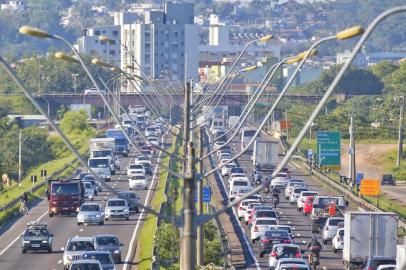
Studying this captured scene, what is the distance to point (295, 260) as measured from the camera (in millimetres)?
43219

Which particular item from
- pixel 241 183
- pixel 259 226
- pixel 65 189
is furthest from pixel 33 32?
pixel 241 183

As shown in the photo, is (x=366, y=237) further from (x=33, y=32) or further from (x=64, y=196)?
(x=33, y=32)

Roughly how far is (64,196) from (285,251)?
75.6 ft

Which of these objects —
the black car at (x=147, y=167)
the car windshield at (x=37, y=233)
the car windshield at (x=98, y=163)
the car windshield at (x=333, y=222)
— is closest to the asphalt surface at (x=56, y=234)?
the car windshield at (x=37, y=233)

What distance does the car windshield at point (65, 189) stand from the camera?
6844 centimetres

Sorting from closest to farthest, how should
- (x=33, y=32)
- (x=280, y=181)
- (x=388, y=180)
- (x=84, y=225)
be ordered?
(x=33, y=32) → (x=84, y=225) → (x=280, y=181) → (x=388, y=180)

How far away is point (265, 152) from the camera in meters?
98.6

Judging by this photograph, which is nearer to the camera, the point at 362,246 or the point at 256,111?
the point at 362,246

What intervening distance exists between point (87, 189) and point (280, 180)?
1434cm

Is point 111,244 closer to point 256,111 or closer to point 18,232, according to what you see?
point 18,232

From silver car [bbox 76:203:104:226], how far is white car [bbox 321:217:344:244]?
1047 cm

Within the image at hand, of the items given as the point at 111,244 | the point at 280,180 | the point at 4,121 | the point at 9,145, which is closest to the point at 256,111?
the point at 4,121

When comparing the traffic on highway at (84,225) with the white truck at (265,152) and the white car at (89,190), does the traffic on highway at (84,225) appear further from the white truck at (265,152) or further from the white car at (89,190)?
the white truck at (265,152)

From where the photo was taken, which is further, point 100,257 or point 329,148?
point 329,148
